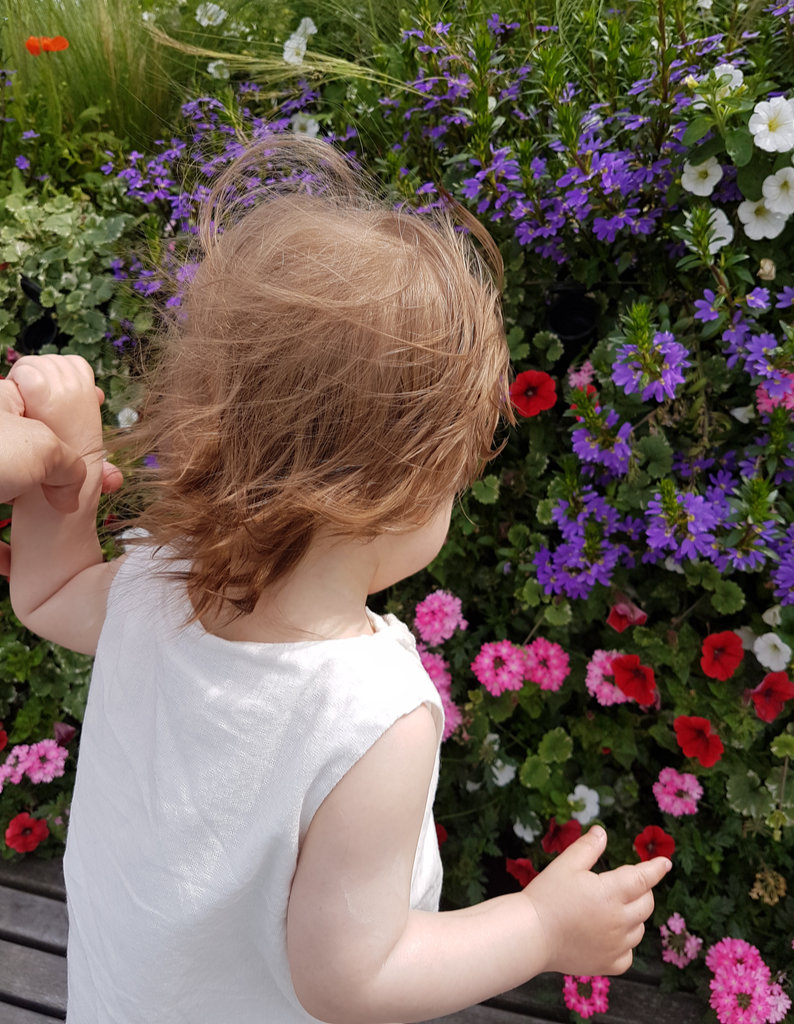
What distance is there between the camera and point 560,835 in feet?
5.23

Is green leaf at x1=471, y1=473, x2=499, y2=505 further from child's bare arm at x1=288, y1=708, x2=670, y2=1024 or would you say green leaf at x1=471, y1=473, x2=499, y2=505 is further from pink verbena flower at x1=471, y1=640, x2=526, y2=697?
child's bare arm at x1=288, y1=708, x2=670, y2=1024

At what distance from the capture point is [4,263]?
7.22ft

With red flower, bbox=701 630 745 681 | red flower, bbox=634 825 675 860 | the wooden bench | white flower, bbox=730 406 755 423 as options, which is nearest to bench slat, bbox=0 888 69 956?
the wooden bench

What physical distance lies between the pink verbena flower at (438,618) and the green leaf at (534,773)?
286 mm

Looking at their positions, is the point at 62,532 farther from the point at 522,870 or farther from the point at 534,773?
the point at 522,870

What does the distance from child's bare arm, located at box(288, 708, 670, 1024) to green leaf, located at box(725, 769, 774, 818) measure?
0.73 m

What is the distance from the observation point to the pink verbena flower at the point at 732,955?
4.77ft

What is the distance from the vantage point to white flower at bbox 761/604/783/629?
1.44 meters

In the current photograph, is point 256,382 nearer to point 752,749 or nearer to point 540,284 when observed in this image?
point 540,284

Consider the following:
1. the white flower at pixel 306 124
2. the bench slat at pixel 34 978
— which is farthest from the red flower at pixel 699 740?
the white flower at pixel 306 124

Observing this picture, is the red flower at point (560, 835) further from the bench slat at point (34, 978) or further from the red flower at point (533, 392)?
the bench slat at point (34, 978)

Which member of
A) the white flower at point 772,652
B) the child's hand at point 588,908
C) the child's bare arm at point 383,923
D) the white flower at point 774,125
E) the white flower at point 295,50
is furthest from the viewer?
the white flower at point 295,50

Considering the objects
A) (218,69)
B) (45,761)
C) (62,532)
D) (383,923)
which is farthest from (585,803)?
(218,69)

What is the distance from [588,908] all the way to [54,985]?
1.32m
